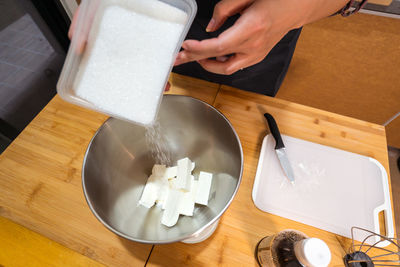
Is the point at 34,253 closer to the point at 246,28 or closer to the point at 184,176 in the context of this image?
the point at 184,176

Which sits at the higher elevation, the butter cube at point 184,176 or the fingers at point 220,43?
the fingers at point 220,43

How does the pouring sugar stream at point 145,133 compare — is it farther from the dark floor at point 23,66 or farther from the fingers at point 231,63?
the dark floor at point 23,66

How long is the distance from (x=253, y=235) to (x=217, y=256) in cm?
10

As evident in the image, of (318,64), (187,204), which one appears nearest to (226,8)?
(187,204)

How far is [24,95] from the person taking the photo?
159 cm

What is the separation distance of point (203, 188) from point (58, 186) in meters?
0.41

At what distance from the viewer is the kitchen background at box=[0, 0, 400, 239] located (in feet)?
3.36

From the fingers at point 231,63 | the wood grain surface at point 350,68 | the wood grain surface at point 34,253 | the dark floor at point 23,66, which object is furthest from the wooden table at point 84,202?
the dark floor at point 23,66

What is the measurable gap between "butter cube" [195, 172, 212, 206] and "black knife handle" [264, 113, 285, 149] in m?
0.23

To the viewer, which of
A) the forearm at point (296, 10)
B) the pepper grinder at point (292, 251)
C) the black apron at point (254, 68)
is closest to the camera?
the pepper grinder at point (292, 251)

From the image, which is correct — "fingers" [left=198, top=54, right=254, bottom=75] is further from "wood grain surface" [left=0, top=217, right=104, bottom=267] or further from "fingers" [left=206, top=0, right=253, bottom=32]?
"wood grain surface" [left=0, top=217, right=104, bottom=267]

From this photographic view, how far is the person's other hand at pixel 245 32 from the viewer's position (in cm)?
47

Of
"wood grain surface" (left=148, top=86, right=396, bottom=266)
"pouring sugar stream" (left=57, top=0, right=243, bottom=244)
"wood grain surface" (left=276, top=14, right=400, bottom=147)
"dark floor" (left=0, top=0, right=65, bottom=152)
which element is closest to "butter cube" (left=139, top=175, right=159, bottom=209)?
"pouring sugar stream" (left=57, top=0, right=243, bottom=244)

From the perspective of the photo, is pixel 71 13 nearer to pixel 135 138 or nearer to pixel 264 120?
pixel 135 138
